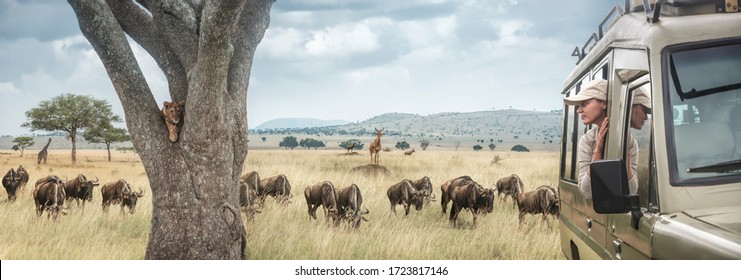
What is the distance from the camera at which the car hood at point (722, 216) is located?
363cm

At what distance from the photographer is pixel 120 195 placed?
1448 cm

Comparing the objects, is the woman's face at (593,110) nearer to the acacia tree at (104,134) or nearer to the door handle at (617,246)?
the door handle at (617,246)

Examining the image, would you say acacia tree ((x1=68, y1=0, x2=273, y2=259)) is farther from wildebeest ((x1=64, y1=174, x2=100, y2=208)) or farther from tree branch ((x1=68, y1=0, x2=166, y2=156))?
wildebeest ((x1=64, y1=174, x2=100, y2=208))

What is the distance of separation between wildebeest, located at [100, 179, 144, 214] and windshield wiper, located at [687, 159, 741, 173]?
1205cm

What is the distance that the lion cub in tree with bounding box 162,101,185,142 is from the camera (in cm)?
825

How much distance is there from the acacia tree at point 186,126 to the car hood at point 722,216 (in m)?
5.26

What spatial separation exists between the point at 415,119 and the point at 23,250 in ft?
353

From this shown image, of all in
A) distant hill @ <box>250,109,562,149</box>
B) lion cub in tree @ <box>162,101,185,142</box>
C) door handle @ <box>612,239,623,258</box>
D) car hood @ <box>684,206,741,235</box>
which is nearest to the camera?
car hood @ <box>684,206,741,235</box>

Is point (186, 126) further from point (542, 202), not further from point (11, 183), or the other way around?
point (11, 183)

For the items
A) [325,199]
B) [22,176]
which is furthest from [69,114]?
[325,199]

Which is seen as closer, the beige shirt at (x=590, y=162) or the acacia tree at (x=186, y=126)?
the beige shirt at (x=590, y=162)

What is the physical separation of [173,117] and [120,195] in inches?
269

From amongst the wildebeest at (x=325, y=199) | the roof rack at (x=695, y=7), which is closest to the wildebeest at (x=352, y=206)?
the wildebeest at (x=325, y=199)

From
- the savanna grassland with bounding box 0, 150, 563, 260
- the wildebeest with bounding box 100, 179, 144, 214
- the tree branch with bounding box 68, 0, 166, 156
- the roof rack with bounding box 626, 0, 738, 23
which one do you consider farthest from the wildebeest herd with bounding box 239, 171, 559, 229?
the roof rack with bounding box 626, 0, 738, 23
